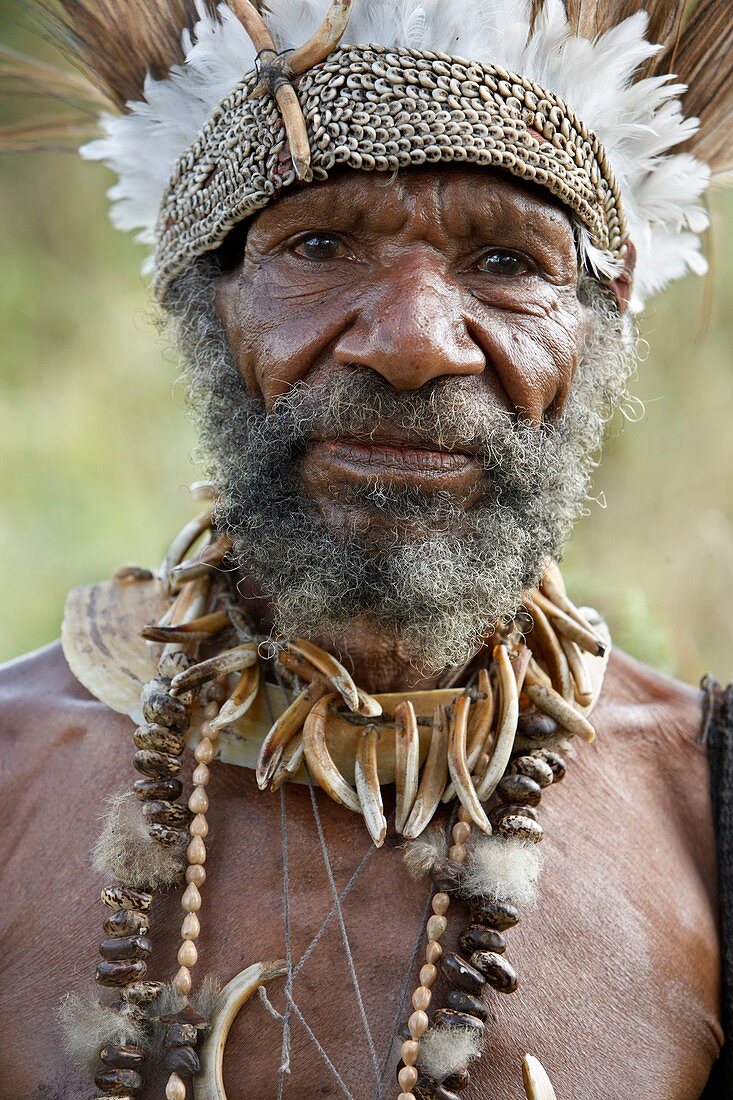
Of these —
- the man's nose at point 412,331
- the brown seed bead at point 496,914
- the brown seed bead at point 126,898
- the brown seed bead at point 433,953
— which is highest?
the man's nose at point 412,331

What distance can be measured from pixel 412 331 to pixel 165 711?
79cm

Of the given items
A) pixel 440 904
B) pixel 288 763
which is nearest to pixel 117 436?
pixel 288 763

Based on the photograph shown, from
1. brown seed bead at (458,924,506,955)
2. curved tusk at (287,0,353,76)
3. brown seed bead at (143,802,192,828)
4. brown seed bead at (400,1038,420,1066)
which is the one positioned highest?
curved tusk at (287,0,353,76)

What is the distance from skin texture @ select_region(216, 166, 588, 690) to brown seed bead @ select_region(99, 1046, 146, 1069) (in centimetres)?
78

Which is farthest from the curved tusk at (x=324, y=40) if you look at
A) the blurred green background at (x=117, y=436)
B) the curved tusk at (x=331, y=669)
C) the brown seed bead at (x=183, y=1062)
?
the blurred green background at (x=117, y=436)

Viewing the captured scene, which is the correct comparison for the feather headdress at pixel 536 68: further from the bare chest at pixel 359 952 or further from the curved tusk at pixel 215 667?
the bare chest at pixel 359 952

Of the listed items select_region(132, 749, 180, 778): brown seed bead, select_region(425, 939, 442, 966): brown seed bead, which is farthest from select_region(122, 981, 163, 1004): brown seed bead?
select_region(425, 939, 442, 966): brown seed bead

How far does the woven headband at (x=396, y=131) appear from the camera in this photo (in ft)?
6.23

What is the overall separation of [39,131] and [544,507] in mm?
1439

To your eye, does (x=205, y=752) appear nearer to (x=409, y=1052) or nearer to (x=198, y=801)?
(x=198, y=801)

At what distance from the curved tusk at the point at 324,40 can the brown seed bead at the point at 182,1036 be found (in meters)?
1.63

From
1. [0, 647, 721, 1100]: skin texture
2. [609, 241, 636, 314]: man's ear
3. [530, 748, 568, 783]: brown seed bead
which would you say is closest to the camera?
[0, 647, 721, 1100]: skin texture

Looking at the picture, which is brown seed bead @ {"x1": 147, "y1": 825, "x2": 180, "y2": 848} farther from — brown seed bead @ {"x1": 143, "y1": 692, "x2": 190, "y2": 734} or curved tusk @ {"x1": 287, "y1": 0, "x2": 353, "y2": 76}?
curved tusk @ {"x1": 287, "y1": 0, "x2": 353, "y2": 76}

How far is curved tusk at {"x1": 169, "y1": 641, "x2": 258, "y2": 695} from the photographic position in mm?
1975
